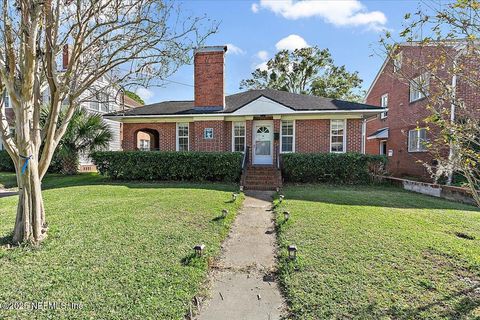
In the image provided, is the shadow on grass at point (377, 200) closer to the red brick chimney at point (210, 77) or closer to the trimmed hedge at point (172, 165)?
the trimmed hedge at point (172, 165)

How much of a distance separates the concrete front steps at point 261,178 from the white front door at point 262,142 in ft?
4.32

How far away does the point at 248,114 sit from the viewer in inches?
538

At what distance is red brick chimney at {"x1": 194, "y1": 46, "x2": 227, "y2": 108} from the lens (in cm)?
1480

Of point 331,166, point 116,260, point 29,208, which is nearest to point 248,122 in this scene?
point 331,166

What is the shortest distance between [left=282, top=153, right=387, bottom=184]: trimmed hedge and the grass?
18.6ft

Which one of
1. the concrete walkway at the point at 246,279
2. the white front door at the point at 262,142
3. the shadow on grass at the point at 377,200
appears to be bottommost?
the concrete walkway at the point at 246,279

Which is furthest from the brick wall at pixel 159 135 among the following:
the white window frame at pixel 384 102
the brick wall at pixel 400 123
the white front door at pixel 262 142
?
the white window frame at pixel 384 102

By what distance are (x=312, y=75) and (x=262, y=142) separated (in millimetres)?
22662

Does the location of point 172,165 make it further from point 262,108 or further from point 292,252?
point 292,252

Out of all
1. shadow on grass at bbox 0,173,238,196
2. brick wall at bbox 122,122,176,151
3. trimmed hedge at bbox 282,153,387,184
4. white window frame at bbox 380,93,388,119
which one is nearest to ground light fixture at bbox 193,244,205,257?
shadow on grass at bbox 0,173,238,196

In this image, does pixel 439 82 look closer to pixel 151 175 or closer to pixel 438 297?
pixel 438 297

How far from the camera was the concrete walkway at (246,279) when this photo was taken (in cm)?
321

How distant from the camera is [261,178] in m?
12.0

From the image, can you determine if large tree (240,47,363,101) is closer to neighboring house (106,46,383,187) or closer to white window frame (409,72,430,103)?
neighboring house (106,46,383,187)
